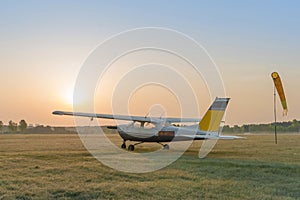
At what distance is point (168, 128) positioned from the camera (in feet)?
66.5

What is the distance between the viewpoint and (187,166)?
12570 mm

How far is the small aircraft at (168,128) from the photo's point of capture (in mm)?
19584

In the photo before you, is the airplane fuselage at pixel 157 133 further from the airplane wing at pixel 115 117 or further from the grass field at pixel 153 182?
the grass field at pixel 153 182

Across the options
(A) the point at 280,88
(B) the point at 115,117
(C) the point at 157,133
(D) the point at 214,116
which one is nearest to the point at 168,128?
(C) the point at 157,133

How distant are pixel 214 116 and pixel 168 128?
257 centimetres

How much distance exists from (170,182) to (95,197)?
2.34 m

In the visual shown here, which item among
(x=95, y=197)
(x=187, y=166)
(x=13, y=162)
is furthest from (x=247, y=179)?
(x=13, y=162)

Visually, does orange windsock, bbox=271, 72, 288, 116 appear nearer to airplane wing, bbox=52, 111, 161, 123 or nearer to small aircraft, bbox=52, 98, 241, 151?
small aircraft, bbox=52, 98, 241, 151

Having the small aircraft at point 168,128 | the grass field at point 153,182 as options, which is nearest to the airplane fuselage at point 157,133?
the small aircraft at point 168,128

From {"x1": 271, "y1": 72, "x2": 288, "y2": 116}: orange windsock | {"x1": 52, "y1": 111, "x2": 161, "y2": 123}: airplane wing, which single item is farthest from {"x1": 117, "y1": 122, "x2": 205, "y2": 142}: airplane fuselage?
{"x1": 271, "y1": 72, "x2": 288, "y2": 116}: orange windsock

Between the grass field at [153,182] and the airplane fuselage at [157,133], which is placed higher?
the airplane fuselage at [157,133]

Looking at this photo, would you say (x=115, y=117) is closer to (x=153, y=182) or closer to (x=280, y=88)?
(x=280, y=88)

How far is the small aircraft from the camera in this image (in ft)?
64.3

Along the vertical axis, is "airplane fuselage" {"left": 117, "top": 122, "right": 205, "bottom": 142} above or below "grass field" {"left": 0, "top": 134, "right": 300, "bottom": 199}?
above
